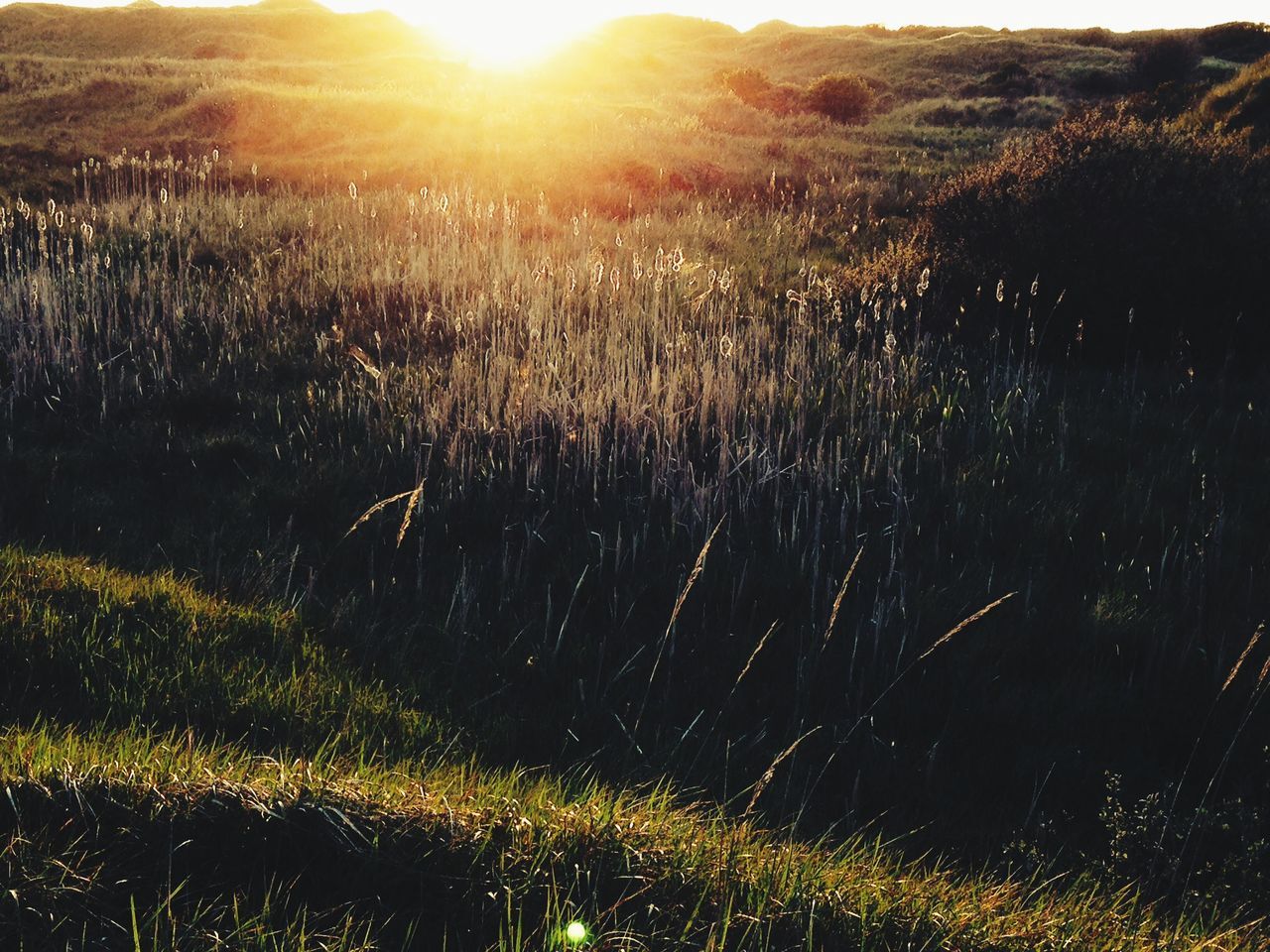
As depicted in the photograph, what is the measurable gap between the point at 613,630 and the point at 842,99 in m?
31.8

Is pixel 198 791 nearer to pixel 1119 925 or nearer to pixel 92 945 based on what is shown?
pixel 92 945

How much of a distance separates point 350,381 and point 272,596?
2.24m

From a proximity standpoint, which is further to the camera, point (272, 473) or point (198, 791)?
point (272, 473)

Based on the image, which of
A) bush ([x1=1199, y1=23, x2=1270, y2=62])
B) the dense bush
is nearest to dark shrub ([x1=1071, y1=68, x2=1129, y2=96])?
bush ([x1=1199, y1=23, x2=1270, y2=62])

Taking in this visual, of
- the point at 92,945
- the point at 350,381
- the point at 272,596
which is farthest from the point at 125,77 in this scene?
the point at 92,945

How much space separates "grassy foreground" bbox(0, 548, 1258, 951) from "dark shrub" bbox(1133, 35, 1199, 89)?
47.0 m

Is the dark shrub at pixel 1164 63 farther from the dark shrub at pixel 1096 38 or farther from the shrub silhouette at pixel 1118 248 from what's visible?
the shrub silhouette at pixel 1118 248

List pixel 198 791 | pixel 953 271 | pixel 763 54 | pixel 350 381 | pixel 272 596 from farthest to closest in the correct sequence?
pixel 763 54, pixel 953 271, pixel 350 381, pixel 272 596, pixel 198 791

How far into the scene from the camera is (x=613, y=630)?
3377 mm

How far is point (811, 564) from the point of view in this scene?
3.82m

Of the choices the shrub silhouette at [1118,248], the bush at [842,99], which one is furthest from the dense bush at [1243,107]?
the bush at [842,99]

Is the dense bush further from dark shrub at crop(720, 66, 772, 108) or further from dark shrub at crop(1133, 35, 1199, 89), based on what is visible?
dark shrub at crop(1133, 35, 1199, 89)

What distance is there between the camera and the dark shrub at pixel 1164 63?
135 feet

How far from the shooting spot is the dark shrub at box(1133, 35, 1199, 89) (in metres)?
41.1
